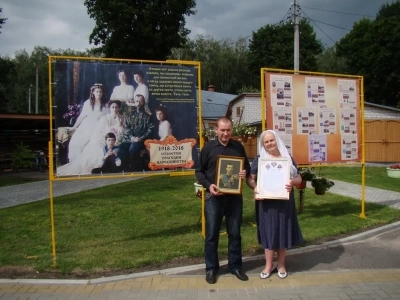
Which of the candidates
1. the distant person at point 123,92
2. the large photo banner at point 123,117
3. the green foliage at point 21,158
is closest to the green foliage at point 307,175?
the large photo banner at point 123,117

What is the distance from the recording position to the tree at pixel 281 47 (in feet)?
146

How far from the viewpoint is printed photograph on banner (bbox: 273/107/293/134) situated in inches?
273

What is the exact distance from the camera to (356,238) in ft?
21.8

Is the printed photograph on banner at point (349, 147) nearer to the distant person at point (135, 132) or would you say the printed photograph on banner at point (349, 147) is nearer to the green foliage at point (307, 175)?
the green foliage at point (307, 175)

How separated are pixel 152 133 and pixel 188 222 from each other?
96.9 inches

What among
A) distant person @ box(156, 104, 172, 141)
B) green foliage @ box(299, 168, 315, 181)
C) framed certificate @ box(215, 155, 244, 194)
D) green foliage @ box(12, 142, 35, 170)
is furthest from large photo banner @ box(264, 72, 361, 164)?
green foliage @ box(12, 142, 35, 170)

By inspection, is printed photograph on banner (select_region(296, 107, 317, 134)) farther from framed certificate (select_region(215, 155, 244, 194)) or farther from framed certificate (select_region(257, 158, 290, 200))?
framed certificate (select_region(215, 155, 244, 194))

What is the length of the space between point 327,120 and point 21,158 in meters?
17.6

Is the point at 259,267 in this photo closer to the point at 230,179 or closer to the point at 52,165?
the point at 230,179

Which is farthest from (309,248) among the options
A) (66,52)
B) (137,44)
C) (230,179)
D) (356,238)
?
(66,52)

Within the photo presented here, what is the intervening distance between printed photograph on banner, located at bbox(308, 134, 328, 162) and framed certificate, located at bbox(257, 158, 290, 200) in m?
2.70

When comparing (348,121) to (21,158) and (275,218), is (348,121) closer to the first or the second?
(275,218)

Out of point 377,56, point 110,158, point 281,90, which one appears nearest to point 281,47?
point 377,56

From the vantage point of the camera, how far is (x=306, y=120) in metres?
7.21
